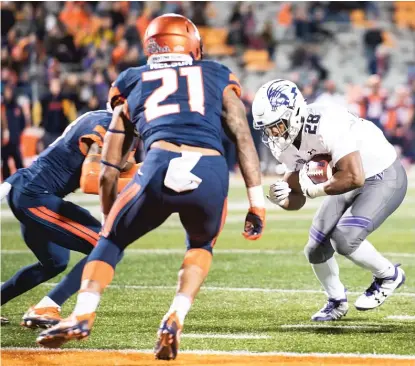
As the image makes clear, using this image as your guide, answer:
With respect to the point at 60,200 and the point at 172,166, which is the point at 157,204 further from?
the point at 60,200

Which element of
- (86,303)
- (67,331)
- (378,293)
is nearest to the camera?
(67,331)

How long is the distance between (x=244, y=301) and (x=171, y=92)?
2.55m

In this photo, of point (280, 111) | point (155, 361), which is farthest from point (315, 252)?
point (155, 361)

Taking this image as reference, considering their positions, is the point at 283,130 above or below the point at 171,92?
below

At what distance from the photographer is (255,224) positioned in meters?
4.33

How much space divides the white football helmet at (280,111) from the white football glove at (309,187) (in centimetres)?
20

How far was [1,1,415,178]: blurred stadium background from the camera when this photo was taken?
16.7 metres

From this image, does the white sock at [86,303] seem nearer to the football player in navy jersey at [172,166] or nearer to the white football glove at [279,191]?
the football player in navy jersey at [172,166]

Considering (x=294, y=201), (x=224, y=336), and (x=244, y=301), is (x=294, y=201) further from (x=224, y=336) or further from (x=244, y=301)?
(x=244, y=301)

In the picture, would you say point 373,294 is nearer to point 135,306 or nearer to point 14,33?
point 135,306

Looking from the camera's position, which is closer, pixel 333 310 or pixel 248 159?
pixel 248 159

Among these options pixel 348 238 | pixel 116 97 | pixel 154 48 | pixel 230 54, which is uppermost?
pixel 154 48

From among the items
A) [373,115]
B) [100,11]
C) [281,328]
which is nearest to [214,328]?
[281,328]

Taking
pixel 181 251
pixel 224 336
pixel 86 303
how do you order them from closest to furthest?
pixel 86 303, pixel 224 336, pixel 181 251
